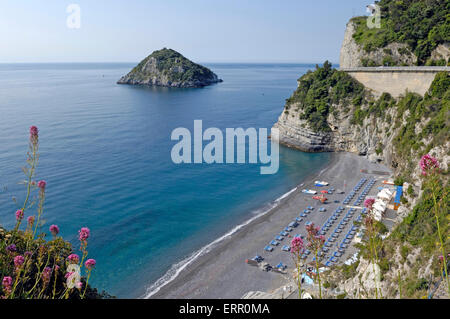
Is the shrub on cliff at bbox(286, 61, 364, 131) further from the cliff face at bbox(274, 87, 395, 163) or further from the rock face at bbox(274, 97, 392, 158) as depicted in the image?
the rock face at bbox(274, 97, 392, 158)

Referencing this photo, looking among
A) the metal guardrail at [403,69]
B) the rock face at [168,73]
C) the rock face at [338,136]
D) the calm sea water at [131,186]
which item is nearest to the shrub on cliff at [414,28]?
the metal guardrail at [403,69]

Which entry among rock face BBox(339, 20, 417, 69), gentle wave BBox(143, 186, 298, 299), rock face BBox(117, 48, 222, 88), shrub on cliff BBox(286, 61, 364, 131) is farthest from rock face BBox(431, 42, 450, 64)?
rock face BBox(117, 48, 222, 88)

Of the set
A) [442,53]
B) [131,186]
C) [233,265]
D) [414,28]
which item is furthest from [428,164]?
[414,28]

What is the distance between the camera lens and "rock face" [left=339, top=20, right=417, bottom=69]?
51156 millimetres

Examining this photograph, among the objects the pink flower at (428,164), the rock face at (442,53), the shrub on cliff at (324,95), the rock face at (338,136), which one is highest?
the rock face at (442,53)

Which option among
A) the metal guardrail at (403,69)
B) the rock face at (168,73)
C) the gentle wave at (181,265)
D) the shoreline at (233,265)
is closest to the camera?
the shoreline at (233,265)

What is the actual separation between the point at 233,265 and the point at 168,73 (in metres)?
140

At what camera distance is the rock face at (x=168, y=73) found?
500ft

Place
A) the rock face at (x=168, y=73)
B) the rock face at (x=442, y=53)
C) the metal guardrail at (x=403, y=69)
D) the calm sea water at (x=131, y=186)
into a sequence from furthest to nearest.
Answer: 1. the rock face at (x=168, y=73)
2. the rock face at (x=442, y=53)
3. the metal guardrail at (x=403, y=69)
4. the calm sea water at (x=131, y=186)

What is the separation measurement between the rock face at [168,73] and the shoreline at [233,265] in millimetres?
124484

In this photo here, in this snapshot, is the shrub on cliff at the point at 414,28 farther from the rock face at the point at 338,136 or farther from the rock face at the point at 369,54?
the rock face at the point at 338,136

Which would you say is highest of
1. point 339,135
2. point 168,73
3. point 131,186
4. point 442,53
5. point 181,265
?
point 168,73

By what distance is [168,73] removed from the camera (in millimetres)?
154750

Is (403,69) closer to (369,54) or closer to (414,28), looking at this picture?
(414,28)
